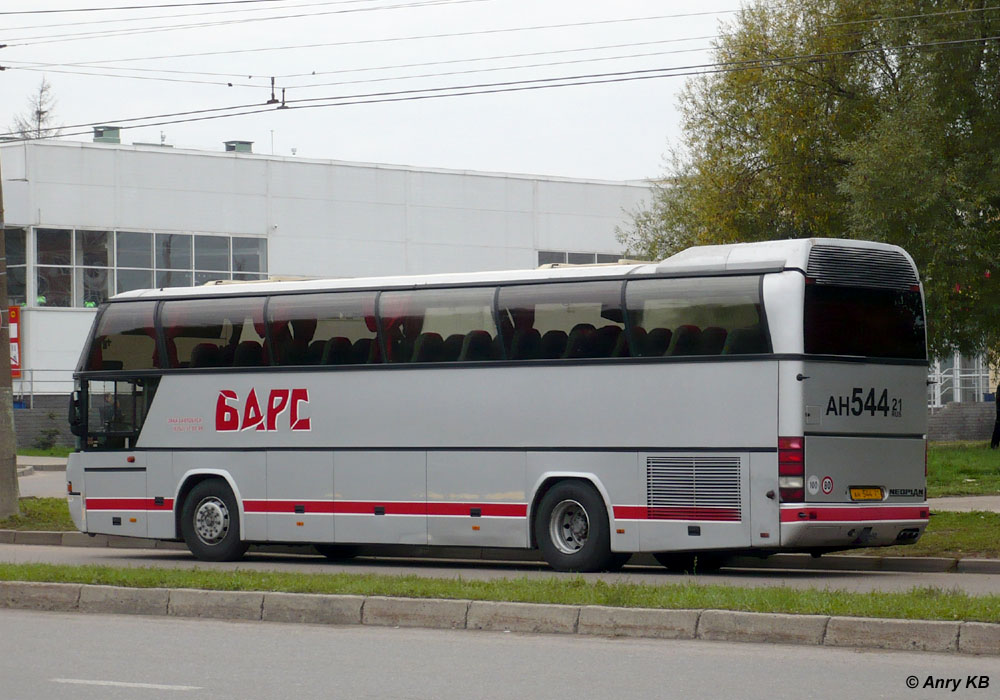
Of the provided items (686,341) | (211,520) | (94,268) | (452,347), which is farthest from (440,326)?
(94,268)

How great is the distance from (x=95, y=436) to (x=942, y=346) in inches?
919

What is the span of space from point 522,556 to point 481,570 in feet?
6.40

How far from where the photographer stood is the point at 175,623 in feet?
40.4

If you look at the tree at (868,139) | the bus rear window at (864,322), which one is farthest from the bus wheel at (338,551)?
the tree at (868,139)

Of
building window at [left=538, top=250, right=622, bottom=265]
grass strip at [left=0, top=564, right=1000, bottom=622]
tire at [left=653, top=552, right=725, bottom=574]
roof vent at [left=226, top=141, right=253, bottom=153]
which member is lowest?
tire at [left=653, top=552, right=725, bottom=574]

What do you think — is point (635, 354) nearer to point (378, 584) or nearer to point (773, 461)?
Result: point (773, 461)

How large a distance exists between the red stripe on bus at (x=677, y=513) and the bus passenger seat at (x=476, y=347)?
231cm

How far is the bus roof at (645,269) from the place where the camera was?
15.2 meters

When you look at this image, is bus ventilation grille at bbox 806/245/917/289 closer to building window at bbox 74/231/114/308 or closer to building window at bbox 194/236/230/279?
building window at bbox 74/231/114/308

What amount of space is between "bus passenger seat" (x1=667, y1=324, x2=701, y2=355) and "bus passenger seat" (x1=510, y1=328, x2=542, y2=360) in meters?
1.57

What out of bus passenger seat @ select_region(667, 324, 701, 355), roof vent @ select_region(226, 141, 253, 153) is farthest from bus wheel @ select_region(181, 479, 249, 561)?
roof vent @ select_region(226, 141, 253, 153)

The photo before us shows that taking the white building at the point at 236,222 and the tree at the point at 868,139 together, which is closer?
the tree at the point at 868,139

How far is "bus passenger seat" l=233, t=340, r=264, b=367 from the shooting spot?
1853 cm

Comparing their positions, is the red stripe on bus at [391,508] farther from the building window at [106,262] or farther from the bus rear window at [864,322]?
the building window at [106,262]
